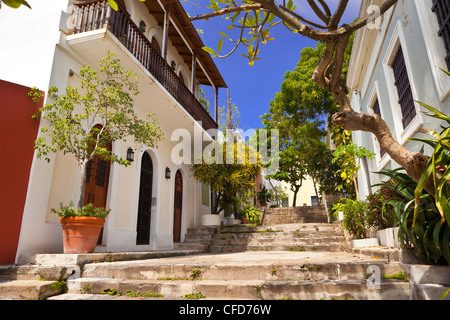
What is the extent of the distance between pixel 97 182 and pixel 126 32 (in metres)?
3.54

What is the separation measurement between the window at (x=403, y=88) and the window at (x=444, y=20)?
1472 mm

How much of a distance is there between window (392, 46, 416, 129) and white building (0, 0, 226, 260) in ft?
17.6

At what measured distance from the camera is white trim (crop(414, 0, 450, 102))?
3625 mm

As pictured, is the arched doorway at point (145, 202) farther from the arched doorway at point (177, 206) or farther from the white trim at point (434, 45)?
the white trim at point (434, 45)

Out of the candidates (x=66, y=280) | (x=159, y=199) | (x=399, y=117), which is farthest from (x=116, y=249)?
(x=399, y=117)

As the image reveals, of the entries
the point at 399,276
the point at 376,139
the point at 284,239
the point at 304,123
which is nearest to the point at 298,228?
the point at 284,239

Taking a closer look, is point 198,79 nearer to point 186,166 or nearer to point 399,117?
point 186,166

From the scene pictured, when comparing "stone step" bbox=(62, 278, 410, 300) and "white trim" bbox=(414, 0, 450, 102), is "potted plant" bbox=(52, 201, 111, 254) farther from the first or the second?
"white trim" bbox=(414, 0, 450, 102)

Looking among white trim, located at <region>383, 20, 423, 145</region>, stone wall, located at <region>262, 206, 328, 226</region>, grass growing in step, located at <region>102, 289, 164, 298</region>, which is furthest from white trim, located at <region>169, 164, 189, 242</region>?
white trim, located at <region>383, 20, 423, 145</region>

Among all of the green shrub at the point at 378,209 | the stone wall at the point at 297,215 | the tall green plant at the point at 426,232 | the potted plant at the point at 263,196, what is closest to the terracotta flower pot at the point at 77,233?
the tall green plant at the point at 426,232

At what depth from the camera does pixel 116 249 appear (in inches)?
261

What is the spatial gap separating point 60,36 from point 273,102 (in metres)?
13.2

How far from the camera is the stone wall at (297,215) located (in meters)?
13.2

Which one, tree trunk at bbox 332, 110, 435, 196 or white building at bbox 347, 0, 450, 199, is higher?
white building at bbox 347, 0, 450, 199
